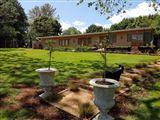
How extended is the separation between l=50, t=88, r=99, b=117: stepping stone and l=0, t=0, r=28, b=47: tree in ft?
129

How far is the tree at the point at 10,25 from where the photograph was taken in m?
45.3

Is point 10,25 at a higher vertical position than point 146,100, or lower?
higher

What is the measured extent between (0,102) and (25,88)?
1.44m

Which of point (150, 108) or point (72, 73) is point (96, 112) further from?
point (72, 73)

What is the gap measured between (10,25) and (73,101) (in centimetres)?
4588

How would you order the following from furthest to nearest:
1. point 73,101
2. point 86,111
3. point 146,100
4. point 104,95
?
point 146,100, point 73,101, point 86,111, point 104,95

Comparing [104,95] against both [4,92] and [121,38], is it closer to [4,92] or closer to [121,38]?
[4,92]

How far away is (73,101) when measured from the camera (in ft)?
26.0

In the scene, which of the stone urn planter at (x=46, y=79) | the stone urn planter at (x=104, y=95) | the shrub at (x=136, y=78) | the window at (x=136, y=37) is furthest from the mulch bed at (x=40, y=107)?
the window at (x=136, y=37)

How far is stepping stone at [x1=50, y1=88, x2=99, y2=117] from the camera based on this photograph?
290 inches

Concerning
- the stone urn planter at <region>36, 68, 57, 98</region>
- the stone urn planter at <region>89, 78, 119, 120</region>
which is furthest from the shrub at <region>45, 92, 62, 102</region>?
the stone urn planter at <region>89, 78, 119, 120</region>

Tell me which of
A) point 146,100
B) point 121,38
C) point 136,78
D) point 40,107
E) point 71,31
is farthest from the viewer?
point 71,31

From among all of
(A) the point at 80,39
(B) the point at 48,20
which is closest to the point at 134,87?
(A) the point at 80,39

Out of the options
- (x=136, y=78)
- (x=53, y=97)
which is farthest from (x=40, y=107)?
(x=136, y=78)
